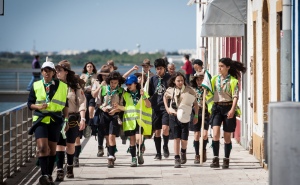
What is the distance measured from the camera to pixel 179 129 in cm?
2009

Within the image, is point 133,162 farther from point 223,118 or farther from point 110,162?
point 223,118

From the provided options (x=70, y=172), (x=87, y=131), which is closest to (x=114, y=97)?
(x=70, y=172)

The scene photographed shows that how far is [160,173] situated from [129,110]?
1407 mm

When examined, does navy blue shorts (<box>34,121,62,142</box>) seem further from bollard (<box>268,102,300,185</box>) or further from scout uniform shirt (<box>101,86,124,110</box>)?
bollard (<box>268,102,300,185</box>)

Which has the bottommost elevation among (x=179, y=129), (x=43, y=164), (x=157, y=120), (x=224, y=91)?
(x=43, y=164)

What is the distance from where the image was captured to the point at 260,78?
20906 mm

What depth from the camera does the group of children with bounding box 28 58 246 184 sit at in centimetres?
1658

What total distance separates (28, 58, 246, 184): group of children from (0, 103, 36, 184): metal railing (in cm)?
80

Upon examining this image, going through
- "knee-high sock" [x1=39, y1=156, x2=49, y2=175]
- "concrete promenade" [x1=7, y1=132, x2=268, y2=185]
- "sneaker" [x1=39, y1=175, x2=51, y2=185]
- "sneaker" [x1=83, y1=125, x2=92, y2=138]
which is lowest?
"concrete promenade" [x1=7, y1=132, x2=268, y2=185]

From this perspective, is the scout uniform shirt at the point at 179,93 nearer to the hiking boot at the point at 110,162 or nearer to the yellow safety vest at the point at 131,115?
the yellow safety vest at the point at 131,115

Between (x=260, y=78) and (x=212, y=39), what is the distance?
1381cm

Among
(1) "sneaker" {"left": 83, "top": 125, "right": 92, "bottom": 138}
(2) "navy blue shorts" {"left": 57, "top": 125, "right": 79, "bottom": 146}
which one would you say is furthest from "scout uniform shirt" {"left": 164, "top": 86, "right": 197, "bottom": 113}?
(2) "navy blue shorts" {"left": 57, "top": 125, "right": 79, "bottom": 146}

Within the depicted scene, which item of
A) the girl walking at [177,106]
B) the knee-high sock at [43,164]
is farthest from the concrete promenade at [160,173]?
the knee-high sock at [43,164]

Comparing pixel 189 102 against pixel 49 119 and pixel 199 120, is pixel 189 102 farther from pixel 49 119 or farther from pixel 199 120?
pixel 49 119
